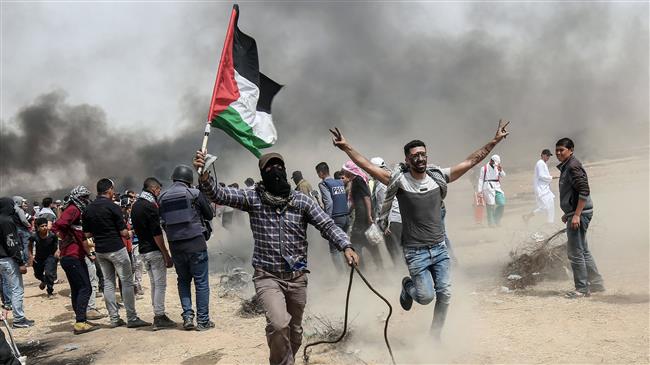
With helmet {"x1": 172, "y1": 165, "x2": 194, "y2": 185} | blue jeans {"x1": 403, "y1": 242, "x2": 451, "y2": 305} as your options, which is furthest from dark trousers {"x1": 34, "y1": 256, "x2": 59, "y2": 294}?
blue jeans {"x1": 403, "y1": 242, "x2": 451, "y2": 305}

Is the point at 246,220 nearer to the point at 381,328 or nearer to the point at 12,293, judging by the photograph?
the point at 12,293

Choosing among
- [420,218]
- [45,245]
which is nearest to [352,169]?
[420,218]

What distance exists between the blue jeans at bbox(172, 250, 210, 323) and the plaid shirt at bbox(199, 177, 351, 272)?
2.10 metres

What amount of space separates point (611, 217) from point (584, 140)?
21553 millimetres

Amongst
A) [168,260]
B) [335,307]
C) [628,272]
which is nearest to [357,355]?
[335,307]

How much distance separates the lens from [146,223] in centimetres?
604

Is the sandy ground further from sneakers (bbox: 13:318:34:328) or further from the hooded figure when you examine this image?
the hooded figure

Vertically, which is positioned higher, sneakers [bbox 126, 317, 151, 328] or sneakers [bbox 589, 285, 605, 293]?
sneakers [bbox 126, 317, 151, 328]

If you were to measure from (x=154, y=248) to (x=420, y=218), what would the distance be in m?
3.21

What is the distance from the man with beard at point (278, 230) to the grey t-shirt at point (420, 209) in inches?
34.5

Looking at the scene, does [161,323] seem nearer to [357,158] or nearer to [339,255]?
[339,255]

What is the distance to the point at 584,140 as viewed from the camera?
31.1m

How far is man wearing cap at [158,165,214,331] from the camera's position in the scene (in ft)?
18.5

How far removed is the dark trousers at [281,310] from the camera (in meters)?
3.61
